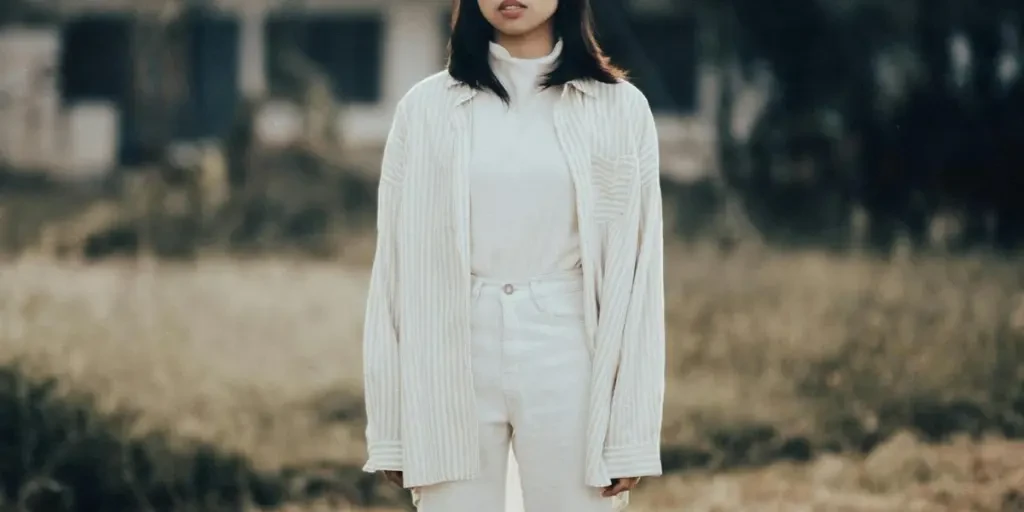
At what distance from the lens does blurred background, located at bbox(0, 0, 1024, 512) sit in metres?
6.01

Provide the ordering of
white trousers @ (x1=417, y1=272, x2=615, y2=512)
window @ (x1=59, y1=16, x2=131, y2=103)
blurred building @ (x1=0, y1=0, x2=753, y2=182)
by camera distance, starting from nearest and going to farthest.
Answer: white trousers @ (x1=417, y1=272, x2=615, y2=512)
blurred building @ (x1=0, y1=0, x2=753, y2=182)
window @ (x1=59, y1=16, x2=131, y2=103)

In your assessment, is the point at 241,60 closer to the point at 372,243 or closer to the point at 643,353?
the point at 372,243

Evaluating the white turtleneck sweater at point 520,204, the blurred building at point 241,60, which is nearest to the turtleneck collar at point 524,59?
the white turtleneck sweater at point 520,204

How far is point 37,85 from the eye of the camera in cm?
1983

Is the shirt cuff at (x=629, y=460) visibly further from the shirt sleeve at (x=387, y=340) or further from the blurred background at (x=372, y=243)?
the blurred background at (x=372, y=243)

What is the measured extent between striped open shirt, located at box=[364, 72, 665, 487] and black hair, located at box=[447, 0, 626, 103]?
1.1 inches

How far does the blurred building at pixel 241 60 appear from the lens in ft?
68.0

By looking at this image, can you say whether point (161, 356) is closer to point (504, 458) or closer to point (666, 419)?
point (666, 419)

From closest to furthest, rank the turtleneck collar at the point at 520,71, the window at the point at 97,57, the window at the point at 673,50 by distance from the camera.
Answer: the turtleneck collar at the point at 520,71, the window at the point at 673,50, the window at the point at 97,57

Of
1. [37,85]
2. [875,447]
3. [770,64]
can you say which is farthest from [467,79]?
[37,85]

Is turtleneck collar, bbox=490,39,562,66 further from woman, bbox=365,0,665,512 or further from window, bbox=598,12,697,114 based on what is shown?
window, bbox=598,12,697,114

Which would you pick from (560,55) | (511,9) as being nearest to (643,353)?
(560,55)

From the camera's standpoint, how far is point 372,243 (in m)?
12.9

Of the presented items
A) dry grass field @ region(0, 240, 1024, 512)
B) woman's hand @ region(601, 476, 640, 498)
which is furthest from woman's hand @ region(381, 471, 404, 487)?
dry grass field @ region(0, 240, 1024, 512)
